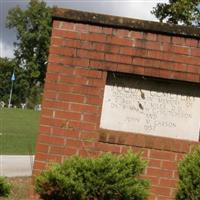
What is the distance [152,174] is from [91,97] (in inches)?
46.4

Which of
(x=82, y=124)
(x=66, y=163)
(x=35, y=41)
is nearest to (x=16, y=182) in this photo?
(x=82, y=124)

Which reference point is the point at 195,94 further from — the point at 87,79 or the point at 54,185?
the point at 54,185

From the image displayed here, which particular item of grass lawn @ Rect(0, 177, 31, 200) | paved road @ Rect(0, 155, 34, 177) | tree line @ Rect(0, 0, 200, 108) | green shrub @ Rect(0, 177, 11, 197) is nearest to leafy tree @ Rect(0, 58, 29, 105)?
tree line @ Rect(0, 0, 200, 108)

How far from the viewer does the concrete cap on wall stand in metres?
7.29

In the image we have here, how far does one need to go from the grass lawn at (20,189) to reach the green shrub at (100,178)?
273 cm

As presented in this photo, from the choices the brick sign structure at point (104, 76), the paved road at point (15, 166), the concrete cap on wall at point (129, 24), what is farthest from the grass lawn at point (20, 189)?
the concrete cap on wall at point (129, 24)

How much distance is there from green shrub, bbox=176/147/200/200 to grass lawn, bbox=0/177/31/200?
11.0 ft

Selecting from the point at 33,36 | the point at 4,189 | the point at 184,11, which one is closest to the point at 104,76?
the point at 4,189

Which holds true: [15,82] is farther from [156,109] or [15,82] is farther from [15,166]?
[156,109]

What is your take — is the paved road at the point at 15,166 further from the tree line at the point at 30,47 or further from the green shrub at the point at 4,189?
the tree line at the point at 30,47

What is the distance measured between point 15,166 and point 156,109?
870cm

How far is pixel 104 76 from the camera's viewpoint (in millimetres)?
7312

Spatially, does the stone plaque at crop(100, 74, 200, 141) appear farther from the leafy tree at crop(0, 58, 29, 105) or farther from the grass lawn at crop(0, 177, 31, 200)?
the leafy tree at crop(0, 58, 29, 105)

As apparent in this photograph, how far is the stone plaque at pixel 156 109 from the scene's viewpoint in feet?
24.3
